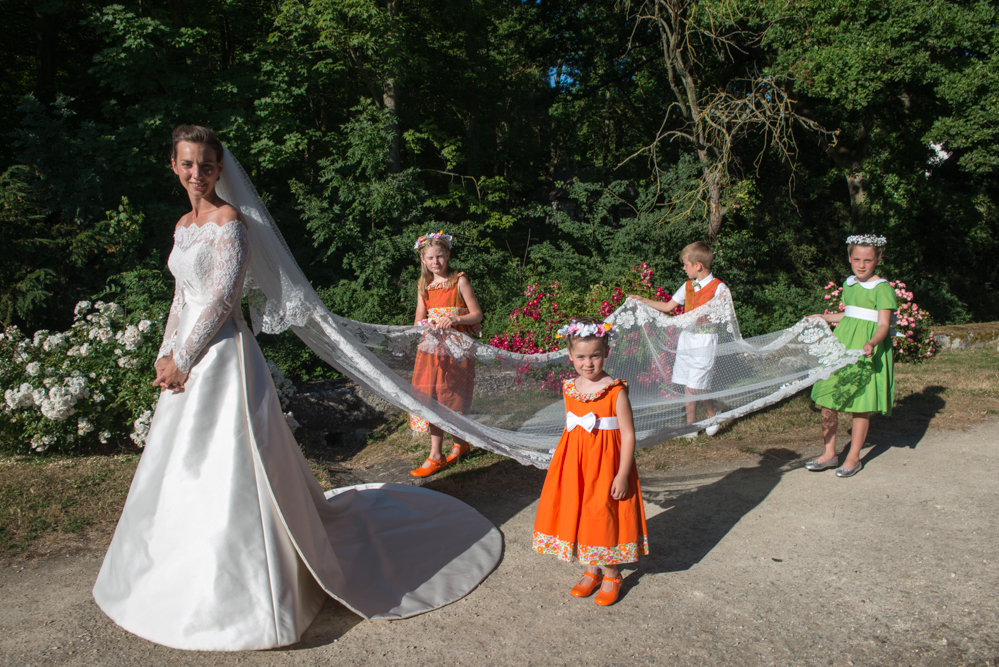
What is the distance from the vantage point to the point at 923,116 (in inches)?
457

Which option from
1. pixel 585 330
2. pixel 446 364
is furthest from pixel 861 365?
pixel 446 364

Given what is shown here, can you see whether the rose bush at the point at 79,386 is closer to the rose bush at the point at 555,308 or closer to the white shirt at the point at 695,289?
the rose bush at the point at 555,308

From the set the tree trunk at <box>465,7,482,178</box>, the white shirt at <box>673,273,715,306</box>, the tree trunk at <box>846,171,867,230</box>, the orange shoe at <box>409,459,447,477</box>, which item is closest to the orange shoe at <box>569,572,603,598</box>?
the orange shoe at <box>409,459,447,477</box>

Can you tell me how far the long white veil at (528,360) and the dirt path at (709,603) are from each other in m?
0.61

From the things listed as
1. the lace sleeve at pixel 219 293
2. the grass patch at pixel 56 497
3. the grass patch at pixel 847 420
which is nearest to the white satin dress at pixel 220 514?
the lace sleeve at pixel 219 293

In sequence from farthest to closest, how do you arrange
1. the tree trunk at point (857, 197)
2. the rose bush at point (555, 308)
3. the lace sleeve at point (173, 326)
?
the tree trunk at point (857, 197)
the rose bush at point (555, 308)
the lace sleeve at point (173, 326)

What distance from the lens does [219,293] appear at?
2.90 metres

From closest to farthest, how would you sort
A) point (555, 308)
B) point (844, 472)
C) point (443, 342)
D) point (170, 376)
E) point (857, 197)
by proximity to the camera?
point (170, 376) < point (443, 342) < point (844, 472) < point (555, 308) < point (857, 197)

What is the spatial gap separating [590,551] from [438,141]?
409 inches

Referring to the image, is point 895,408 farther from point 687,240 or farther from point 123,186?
point 123,186

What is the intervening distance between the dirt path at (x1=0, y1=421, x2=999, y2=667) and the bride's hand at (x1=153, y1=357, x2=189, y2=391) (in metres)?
1.13

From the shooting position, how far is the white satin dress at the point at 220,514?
275 cm

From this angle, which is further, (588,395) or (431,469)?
(431,469)

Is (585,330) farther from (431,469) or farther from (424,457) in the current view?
(424,457)
